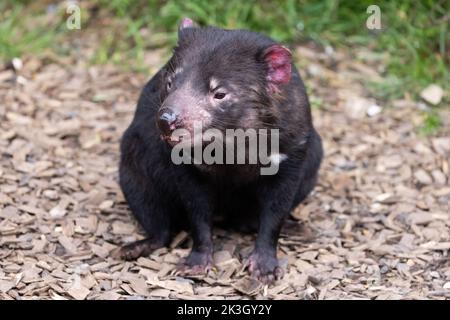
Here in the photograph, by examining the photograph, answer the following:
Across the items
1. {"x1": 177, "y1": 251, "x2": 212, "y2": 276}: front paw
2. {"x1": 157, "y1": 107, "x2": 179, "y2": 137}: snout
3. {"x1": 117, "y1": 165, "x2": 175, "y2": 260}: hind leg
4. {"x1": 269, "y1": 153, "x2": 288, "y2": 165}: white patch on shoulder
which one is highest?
{"x1": 157, "y1": 107, "x2": 179, "y2": 137}: snout

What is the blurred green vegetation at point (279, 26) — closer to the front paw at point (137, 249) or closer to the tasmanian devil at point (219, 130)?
the tasmanian devil at point (219, 130)

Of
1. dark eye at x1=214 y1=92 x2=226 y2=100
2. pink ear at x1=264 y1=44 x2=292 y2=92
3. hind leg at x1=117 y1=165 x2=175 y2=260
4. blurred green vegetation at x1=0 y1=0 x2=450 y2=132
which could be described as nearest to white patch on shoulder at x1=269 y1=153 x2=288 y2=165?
pink ear at x1=264 y1=44 x2=292 y2=92

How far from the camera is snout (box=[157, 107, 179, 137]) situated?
4.06 m

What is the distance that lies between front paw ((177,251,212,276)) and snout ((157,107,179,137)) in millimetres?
947

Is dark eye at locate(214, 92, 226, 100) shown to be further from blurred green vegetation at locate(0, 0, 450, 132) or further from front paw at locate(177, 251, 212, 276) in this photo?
blurred green vegetation at locate(0, 0, 450, 132)

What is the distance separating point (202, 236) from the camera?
4.79m

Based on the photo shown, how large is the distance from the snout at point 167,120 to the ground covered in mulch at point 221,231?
903 millimetres

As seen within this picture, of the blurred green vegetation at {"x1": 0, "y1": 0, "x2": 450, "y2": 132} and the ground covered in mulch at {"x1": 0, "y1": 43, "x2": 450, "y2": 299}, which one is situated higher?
the blurred green vegetation at {"x1": 0, "y1": 0, "x2": 450, "y2": 132}

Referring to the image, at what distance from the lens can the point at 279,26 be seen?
283 inches

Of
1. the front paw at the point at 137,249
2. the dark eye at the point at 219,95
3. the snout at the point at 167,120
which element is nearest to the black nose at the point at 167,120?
the snout at the point at 167,120

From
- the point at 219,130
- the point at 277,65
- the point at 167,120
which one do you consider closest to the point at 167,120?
the point at 167,120

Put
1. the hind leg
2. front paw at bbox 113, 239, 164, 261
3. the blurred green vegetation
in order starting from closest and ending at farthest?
front paw at bbox 113, 239, 164, 261 → the hind leg → the blurred green vegetation

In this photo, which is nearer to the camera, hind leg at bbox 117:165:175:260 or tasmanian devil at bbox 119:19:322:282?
tasmanian devil at bbox 119:19:322:282

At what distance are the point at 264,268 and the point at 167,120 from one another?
1.10m
